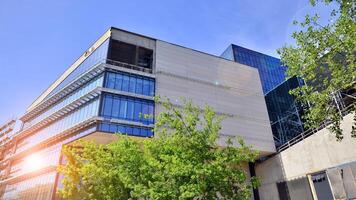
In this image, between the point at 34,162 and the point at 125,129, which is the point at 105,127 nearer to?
the point at 125,129

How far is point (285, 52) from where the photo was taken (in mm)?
13406

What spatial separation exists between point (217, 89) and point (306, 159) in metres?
14.8

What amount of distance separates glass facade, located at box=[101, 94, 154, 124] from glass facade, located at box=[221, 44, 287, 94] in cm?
4308

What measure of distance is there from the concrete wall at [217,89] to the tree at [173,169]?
46.9 feet

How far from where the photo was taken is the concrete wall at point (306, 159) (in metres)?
23.8

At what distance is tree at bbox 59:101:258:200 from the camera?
11.9 meters

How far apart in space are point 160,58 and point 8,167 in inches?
1482

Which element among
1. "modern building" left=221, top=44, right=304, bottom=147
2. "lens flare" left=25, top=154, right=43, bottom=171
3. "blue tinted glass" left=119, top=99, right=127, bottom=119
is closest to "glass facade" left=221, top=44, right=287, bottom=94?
"modern building" left=221, top=44, right=304, bottom=147

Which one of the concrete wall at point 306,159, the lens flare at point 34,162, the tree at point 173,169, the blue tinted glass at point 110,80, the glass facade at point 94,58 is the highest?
the glass facade at point 94,58

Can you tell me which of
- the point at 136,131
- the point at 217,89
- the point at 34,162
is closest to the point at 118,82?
the point at 136,131

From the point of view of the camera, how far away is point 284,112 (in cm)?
4150

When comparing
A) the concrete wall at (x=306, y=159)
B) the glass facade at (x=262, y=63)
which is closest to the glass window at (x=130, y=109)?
the concrete wall at (x=306, y=159)

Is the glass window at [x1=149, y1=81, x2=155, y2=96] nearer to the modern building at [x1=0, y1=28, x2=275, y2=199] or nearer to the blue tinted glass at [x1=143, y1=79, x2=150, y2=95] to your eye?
the modern building at [x1=0, y1=28, x2=275, y2=199]

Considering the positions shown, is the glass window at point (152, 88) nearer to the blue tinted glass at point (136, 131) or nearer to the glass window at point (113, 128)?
the blue tinted glass at point (136, 131)
